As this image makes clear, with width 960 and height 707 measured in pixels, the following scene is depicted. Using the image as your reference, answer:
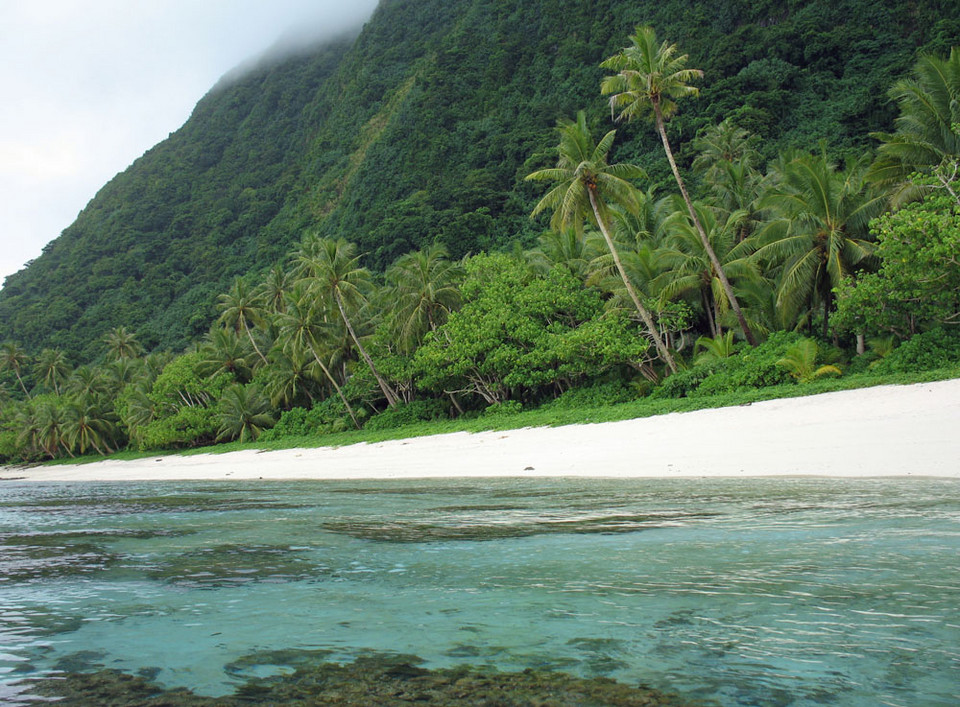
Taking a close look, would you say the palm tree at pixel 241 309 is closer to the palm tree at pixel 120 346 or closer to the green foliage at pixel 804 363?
the palm tree at pixel 120 346

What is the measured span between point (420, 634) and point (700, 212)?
75.7ft

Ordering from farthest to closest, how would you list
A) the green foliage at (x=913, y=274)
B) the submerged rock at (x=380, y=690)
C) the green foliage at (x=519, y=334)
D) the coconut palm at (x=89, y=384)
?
the coconut palm at (x=89, y=384), the green foliage at (x=519, y=334), the green foliage at (x=913, y=274), the submerged rock at (x=380, y=690)

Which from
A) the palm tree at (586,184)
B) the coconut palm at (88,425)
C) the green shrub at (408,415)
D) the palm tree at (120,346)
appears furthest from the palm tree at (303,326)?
the palm tree at (120,346)

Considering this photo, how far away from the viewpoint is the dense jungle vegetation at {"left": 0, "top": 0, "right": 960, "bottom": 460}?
21047 millimetres

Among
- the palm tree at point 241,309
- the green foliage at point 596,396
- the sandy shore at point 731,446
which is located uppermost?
the palm tree at point 241,309

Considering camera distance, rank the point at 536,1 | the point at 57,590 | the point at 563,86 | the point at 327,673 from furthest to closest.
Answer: the point at 536,1
the point at 563,86
the point at 57,590
the point at 327,673

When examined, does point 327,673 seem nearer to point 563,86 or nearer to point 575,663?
point 575,663

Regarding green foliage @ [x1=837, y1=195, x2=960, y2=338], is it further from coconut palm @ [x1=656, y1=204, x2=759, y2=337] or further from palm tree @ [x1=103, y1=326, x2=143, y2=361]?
palm tree @ [x1=103, y1=326, x2=143, y2=361]

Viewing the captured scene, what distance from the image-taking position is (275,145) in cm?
12219

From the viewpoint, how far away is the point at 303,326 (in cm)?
3575

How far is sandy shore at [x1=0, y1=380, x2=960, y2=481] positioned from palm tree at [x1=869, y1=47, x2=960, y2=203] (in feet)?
26.8

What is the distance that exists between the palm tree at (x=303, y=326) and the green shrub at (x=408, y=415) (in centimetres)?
201

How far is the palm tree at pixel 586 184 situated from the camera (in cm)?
2397

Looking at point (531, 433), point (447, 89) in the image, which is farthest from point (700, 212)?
point (447, 89)
